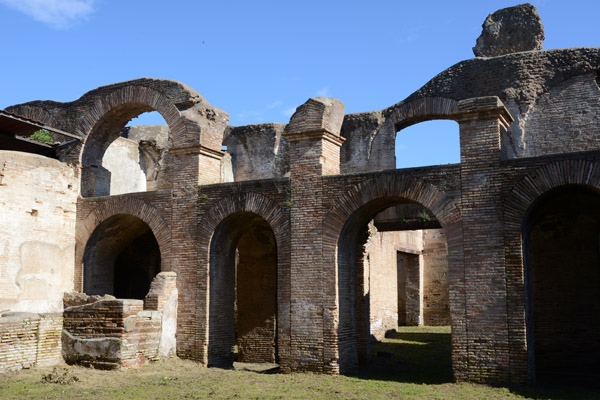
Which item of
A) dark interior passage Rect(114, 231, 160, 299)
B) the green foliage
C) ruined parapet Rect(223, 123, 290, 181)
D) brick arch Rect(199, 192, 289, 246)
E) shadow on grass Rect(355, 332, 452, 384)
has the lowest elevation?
shadow on grass Rect(355, 332, 452, 384)

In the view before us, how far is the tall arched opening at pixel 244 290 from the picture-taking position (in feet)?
37.6

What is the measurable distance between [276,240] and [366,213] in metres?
1.71

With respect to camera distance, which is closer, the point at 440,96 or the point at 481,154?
the point at 481,154

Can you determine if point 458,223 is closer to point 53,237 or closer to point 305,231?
point 305,231

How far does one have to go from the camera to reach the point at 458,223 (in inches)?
369

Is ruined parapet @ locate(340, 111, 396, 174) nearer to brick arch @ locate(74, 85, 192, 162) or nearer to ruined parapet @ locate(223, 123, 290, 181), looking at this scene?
ruined parapet @ locate(223, 123, 290, 181)

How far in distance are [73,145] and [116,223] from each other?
2.12 metres

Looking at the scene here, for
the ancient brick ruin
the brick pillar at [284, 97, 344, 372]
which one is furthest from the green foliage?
the brick pillar at [284, 97, 344, 372]

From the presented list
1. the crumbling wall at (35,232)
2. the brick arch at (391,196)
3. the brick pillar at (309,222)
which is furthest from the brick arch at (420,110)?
the crumbling wall at (35,232)

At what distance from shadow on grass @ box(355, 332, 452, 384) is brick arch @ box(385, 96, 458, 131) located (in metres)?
5.43

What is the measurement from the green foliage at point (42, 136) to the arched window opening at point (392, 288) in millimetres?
7510

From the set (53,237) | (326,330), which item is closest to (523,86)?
(326,330)

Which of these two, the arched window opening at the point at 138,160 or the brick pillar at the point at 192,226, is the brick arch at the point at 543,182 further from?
the arched window opening at the point at 138,160

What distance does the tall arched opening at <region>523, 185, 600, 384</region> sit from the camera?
1097cm
